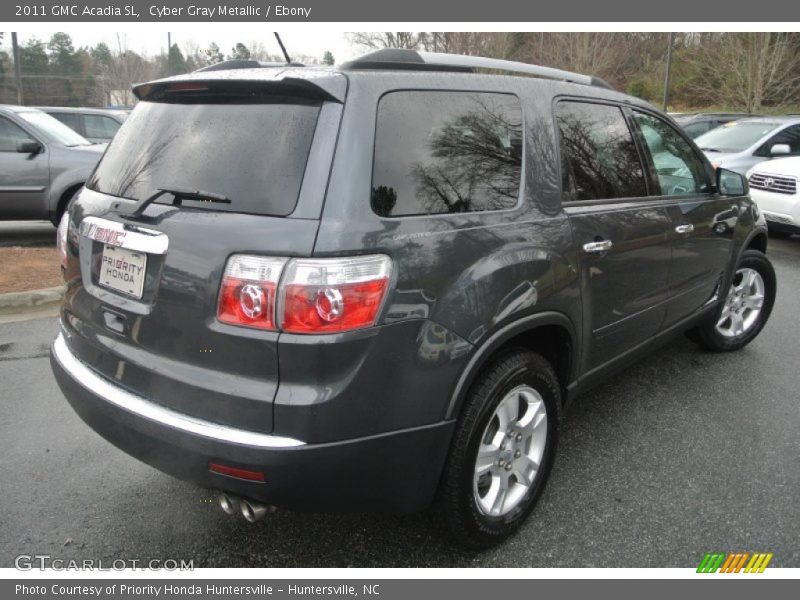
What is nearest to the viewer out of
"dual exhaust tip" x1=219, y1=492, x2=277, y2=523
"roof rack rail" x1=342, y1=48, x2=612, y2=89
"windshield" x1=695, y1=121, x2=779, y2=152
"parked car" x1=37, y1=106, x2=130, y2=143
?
"dual exhaust tip" x1=219, y1=492, x2=277, y2=523

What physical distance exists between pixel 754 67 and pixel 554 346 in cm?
2724

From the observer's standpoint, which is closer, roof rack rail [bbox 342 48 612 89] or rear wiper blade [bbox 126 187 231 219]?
rear wiper blade [bbox 126 187 231 219]

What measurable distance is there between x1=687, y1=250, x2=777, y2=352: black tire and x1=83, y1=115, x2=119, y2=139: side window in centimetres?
1192

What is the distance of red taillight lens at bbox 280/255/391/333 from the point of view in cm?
179

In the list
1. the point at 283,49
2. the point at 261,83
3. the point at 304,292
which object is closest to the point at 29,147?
the point at 283,49

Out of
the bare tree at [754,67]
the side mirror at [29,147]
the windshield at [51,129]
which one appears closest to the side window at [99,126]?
the windshield at [51,129]

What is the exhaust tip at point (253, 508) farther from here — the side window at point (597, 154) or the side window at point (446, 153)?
the side window at point (597, 154)

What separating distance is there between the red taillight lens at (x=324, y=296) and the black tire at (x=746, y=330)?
3209 millimetres

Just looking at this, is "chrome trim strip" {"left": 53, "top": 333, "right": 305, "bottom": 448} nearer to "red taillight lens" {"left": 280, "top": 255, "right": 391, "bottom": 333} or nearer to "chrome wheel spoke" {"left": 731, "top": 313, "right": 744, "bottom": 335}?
"red taillight lens" {"left": 280, "top": 255, "right": 391, "bottom": 333}

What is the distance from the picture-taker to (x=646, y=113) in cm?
337

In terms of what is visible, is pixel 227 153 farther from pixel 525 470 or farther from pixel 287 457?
pixel 525 470

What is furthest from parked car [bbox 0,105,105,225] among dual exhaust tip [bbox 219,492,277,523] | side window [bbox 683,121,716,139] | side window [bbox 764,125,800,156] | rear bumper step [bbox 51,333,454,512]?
side window [bbox 683,121,716,139]
